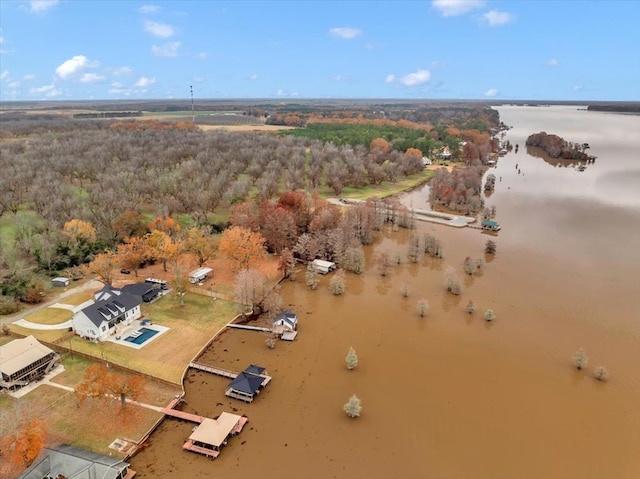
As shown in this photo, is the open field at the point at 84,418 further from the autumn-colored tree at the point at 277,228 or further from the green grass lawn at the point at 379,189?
the green grass lawn at the point at 379,189

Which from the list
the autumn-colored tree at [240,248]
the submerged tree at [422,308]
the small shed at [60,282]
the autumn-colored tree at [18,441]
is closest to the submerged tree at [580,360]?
the submerged tree at [422,308]

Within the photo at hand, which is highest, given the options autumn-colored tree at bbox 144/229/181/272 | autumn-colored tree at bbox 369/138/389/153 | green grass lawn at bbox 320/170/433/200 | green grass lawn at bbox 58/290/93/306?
autumn-colored tree at bbox 369/138/389/153

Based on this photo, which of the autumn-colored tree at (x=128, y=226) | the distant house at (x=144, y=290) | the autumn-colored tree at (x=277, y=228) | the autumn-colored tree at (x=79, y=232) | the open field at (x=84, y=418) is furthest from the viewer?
the autumn-colored tree at (x=128, y=226)

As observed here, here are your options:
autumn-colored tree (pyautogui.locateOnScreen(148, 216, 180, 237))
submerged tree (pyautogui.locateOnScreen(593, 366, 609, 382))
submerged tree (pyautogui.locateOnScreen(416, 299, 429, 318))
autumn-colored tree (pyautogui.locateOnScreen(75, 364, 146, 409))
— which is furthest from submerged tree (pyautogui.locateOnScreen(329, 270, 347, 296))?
submerged tree (pyautogui.locateOnScreen(593, 366, 609, 382))

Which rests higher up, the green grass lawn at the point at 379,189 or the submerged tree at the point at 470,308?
the green grass lawn at the point at 379,189

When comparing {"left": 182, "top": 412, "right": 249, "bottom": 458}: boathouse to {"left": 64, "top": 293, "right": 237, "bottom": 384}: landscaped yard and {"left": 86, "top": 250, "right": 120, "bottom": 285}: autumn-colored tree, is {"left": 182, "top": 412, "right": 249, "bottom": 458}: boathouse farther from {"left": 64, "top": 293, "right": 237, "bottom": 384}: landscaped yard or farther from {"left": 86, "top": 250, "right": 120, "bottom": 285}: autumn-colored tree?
{"left": 86, "top": 250, "right": 120, "bottom": 285}: autumn-colored tree

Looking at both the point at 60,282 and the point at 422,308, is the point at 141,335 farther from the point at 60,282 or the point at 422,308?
the point at 422,308

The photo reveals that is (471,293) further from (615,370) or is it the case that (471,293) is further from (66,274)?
(66,274)
